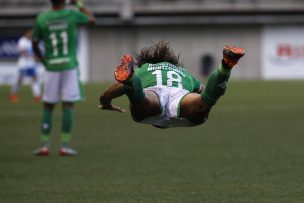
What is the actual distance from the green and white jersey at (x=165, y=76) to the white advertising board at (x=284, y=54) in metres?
32.9

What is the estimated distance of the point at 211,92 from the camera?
25.7ft

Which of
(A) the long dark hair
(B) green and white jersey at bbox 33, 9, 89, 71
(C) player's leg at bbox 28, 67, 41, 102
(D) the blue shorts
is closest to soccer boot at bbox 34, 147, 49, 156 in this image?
(B) green and white jersey at bbox 33, 9, 89, 71

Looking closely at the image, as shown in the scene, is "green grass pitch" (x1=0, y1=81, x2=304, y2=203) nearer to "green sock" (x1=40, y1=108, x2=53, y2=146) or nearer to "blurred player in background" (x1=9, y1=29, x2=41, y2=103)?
"green sock" (x1=40, y1=108, x2=53, y2=146)

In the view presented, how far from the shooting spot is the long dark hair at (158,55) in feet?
29.7

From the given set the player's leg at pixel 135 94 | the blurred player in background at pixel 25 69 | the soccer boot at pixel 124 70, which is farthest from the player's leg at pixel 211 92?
the blurred player in background at pixel 25 69

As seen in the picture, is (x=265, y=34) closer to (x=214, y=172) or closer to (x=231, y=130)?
(x=231, y=130)

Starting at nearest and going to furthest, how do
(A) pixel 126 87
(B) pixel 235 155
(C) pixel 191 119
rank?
(A) pixel 126 87 < (C) pixel 191 119 < (B) pixel 235 155

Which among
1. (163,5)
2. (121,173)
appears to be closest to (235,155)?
(121,173)

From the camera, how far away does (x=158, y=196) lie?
804cm

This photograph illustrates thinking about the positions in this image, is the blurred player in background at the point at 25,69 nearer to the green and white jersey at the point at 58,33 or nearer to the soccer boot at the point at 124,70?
the green and white jersey at the point at 58,33

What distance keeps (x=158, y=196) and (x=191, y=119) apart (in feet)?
2.78

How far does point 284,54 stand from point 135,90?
34033 mm

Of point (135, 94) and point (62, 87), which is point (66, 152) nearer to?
point (62, 87)

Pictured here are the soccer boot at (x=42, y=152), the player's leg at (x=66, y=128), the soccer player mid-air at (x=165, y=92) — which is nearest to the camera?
the soccer player mid-air at (x=165, y=92)
